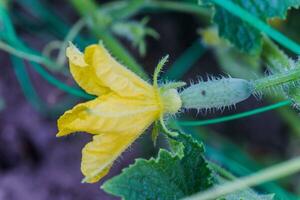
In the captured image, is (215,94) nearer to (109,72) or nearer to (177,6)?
(109,72)

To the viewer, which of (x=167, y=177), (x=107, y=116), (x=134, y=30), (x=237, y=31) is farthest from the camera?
(x=134, y=30)

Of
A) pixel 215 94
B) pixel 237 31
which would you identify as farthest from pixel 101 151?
pixel 237 31

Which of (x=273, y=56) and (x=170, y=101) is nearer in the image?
(x=170, y=101)

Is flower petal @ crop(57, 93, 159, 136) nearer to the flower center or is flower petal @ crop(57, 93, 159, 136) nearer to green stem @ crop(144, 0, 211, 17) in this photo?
the flower center

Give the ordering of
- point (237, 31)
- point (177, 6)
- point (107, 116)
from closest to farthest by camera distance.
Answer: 1. point (107, 116)
2. point (237, 31)
3. point (177, 6)

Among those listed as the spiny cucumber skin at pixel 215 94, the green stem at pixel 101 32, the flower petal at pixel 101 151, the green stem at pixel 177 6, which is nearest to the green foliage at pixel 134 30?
the green stem at pixel 101 32

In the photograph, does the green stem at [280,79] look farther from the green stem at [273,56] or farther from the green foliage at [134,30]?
the green foliage at [134,30]

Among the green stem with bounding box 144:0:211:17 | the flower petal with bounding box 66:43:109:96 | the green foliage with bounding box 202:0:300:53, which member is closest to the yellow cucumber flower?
the flower petal with bounding box 66:43:109:96

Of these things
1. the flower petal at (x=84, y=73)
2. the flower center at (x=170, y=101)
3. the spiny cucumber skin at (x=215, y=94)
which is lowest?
the flower petal at (x=84, y=73)
